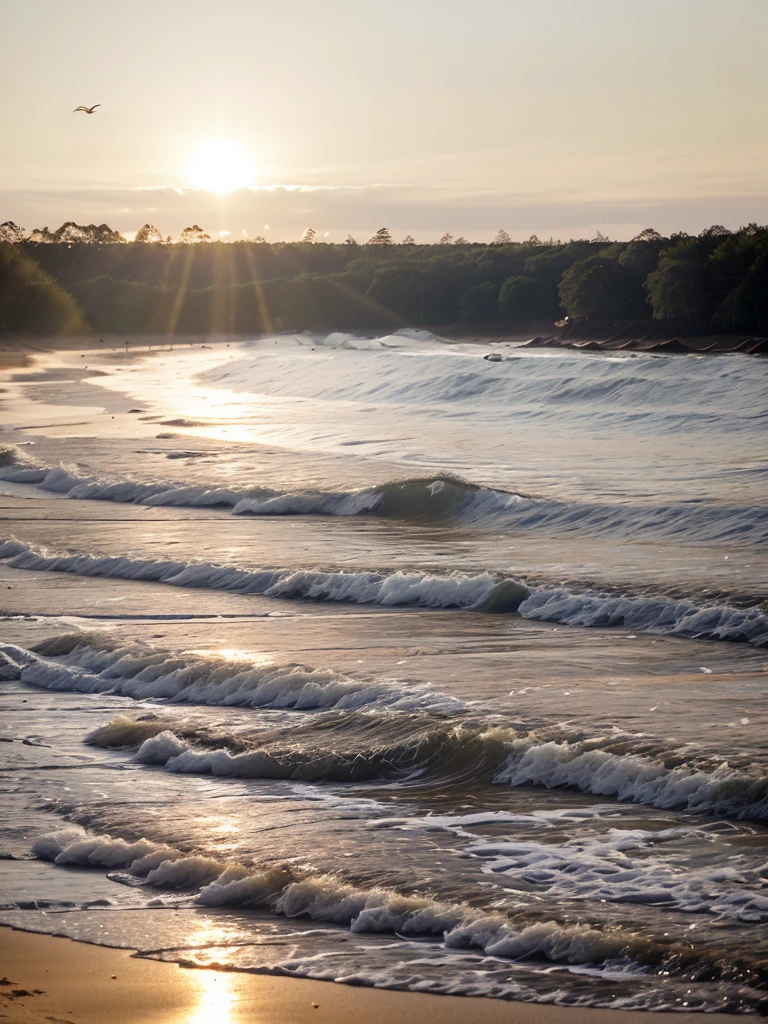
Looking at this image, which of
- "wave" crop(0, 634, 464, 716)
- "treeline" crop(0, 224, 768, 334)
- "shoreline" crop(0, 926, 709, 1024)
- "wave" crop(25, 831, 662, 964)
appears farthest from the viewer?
"treeline" crop(0, 224, 768, 334)

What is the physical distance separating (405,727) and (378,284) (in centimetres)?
9465

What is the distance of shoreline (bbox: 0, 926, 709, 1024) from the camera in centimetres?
507

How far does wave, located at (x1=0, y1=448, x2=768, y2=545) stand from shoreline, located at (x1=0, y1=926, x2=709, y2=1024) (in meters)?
11.9

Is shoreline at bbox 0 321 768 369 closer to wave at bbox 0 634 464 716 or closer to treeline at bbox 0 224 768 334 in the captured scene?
treeline at bbox 0 224 768 334

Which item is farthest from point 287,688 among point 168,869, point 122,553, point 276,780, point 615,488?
point 615,488

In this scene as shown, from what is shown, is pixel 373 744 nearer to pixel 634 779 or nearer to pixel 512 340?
pixel 634 779

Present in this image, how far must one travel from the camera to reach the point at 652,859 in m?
6.61

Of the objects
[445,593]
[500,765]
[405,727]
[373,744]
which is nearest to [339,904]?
[500,765]

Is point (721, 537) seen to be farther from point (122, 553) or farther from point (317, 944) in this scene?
point (317, 944)

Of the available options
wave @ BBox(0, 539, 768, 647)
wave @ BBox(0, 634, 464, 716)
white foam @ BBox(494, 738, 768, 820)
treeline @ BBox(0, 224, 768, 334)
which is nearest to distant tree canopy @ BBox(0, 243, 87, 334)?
treeline @ BBox(0, 224, 768, 334)

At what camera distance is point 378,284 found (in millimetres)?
101562

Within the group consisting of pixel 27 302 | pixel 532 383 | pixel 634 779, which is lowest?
pixel 634 779

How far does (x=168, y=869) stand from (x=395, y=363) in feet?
152

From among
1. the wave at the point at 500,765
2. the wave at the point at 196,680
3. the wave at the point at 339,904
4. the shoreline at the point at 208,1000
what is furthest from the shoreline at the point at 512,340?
the shoreline at the point at 208,1000
